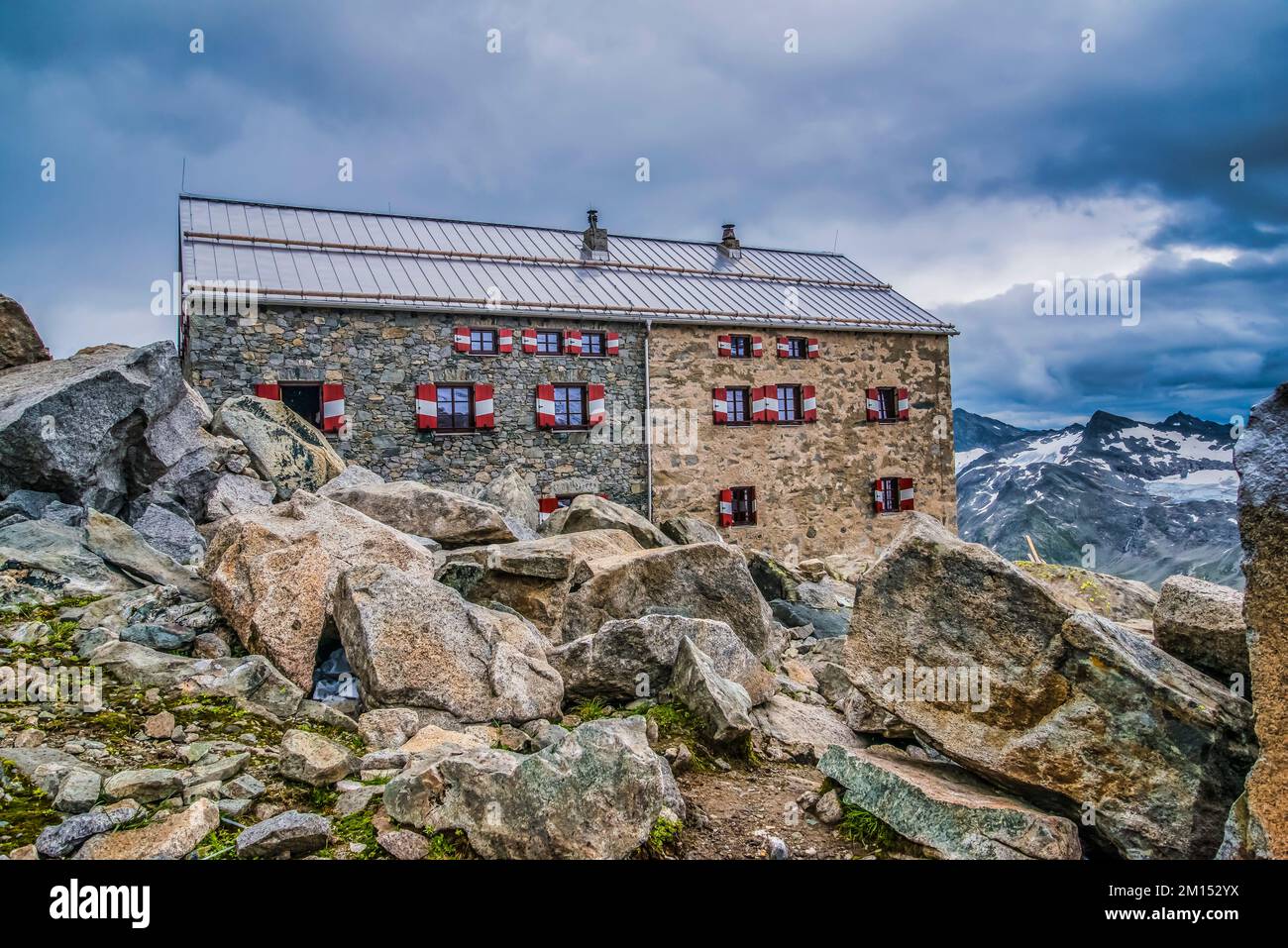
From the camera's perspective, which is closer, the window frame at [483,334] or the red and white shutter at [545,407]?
the window frame at [483,334]

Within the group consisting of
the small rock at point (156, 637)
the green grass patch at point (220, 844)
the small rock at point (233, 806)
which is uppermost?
the small rock at point (156, 637)

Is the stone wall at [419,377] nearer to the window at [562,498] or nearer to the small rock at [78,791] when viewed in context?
the window at [562,498]

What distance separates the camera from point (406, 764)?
4605mm

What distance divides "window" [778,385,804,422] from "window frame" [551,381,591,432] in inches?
212

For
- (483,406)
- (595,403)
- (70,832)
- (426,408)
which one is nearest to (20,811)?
(70,832)

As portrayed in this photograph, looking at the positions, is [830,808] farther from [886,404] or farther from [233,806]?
[886,404]

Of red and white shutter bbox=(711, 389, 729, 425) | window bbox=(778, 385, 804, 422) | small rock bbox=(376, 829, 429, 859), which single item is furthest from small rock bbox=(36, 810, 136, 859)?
window bbox=(778, 385, 804, 422)

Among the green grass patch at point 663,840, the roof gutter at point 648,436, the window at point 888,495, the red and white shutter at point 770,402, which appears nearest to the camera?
the green grass patch at point 663,840

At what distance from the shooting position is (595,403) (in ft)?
65.0

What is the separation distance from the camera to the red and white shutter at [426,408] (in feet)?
58.9

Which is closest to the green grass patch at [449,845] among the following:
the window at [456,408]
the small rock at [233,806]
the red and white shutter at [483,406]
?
the small rock at [233,806]

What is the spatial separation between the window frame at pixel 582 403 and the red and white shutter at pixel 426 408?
279cm
